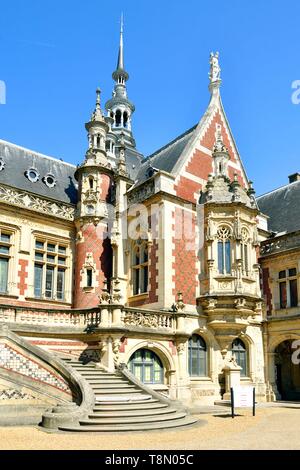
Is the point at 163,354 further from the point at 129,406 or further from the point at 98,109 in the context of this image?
the point at 98,109

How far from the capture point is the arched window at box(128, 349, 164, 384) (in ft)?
61.4

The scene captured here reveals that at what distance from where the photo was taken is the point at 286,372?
93.0 feet

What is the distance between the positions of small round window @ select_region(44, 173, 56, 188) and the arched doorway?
54.8 feet

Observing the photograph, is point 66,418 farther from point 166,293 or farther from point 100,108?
point 100,108

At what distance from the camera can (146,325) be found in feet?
62.4

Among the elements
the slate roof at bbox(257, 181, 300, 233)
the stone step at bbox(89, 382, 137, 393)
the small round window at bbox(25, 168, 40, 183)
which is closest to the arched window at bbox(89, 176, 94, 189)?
the small round window at bbox(25, 168, 40, 183)

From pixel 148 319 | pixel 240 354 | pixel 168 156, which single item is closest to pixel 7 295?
pixel 148 319

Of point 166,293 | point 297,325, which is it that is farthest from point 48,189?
point 297,325

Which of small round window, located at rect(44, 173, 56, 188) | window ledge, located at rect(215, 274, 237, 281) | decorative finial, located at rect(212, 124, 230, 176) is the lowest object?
window ledge, located at rect(215, 274, 237, 281)

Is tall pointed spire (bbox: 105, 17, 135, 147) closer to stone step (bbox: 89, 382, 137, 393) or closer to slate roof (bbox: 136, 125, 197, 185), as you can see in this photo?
slate roof (bbox: 136, 125, 197, 185)

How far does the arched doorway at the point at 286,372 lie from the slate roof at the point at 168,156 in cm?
1301

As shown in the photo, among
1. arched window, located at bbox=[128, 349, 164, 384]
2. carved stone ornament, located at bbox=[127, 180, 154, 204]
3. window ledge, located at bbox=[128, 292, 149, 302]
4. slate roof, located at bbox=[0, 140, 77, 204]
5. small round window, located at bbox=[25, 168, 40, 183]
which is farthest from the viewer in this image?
small round window, located at bbox=[25, 168, 40, 183]

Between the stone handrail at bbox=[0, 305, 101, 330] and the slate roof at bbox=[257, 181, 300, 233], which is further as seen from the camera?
the slate roof at bbox=[257, 181, 300, 233]

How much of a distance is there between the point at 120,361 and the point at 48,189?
12.2m
